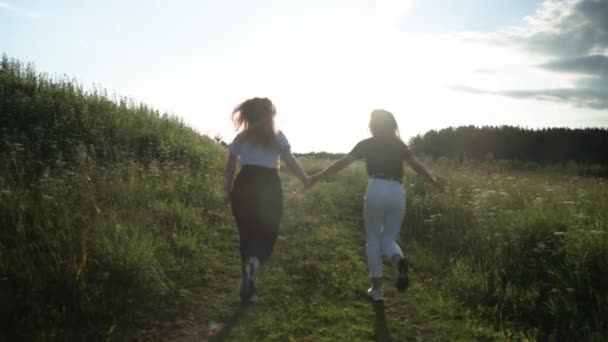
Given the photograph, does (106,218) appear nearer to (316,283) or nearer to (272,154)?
(272,154)

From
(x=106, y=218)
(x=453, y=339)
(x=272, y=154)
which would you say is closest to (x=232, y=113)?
(x=272, y=154)

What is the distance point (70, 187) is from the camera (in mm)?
7234

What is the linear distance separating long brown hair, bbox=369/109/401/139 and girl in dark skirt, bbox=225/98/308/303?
48.1 inches

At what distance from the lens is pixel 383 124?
573 centimetres

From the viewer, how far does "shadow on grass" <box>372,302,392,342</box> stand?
4969mm

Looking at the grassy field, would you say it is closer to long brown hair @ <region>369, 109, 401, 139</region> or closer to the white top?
the white top

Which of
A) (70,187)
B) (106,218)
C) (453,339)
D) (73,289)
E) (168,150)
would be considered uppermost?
(168,150)

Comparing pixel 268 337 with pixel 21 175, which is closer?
pixel 268 337

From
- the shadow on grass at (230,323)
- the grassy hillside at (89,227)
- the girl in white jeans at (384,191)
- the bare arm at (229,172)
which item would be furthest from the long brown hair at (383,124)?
the grassy hillside at (89,227)

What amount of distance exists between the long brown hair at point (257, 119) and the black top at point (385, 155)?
119 centimetres

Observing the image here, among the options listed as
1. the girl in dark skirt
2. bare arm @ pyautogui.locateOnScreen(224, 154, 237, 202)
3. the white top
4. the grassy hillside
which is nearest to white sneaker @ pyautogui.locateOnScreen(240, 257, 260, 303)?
the girl in dark skirt

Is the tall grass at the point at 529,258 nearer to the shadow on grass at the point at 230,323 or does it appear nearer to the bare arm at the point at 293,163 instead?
the bare arm at the point at 293,163

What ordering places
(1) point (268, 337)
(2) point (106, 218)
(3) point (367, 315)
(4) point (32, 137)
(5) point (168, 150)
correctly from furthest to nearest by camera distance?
(5) point (168, 150) → (4) point (32, 137) → (2) point (106, 218) → (3) point (367, 315) → (1) point (268, 337)

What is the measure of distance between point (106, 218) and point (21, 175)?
1923 mm
